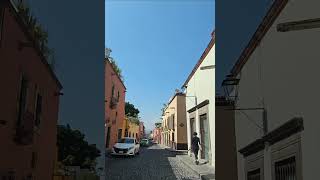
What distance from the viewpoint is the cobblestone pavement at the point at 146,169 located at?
20.5 meters

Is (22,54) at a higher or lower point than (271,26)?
lower

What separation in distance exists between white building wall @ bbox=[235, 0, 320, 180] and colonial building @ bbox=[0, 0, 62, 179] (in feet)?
15.4

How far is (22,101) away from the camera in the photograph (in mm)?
9680

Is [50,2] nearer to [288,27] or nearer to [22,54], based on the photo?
[22,54]

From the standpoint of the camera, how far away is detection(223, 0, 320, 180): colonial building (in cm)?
654

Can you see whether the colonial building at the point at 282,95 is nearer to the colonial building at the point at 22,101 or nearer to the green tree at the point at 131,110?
the colonial building at the point at 22,101

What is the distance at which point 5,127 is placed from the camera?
320 inches

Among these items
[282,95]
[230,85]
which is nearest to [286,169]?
[282,95]

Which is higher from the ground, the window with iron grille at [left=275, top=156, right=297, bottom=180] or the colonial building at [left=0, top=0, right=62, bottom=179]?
the colonial building at [left=0, top=0, right=62, bottom=179]

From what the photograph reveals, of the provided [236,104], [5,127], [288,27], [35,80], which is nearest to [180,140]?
[236,104]

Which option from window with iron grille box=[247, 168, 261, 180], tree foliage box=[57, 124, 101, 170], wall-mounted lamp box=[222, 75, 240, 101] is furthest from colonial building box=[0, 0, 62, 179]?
window with iron grille box=[247, 168, 261, 180]

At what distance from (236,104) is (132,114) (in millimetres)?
53407

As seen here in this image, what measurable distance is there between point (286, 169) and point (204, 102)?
1573 centimetres

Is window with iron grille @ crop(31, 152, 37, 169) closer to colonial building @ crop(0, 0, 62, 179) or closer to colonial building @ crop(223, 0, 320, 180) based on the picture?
colonial building @ crop(0, 0, 62, 179)
